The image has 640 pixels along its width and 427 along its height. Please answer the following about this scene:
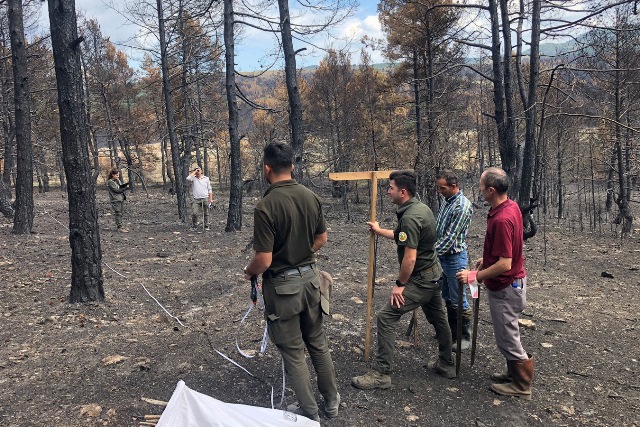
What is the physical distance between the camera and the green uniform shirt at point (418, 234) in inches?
149

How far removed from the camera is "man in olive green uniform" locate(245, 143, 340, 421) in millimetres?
3182

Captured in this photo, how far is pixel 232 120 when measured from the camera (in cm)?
1297

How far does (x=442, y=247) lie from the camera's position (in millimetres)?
4645

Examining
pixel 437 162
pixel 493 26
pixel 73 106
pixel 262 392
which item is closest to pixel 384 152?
pixel 437 162

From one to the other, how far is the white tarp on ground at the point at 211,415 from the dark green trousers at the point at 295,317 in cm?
44

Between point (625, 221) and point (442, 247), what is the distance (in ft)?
43.7

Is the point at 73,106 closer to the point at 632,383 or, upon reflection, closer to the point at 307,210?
the point at 307,210

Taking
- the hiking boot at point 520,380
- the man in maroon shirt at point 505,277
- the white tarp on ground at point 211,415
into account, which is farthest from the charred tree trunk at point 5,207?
the hiking boot at point 520,380

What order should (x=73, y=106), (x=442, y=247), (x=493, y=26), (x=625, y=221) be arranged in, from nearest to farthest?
(x=442, y=247), (x=73, y=106), (x=493, y=26), (x=625, y=221)

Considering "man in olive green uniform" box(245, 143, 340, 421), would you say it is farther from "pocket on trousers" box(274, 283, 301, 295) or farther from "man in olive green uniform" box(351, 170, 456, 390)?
"man in olive green uniform" box(351, 170, 456, 390)


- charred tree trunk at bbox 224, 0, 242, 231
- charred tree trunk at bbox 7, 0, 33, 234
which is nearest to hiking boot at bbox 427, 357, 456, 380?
charred tree trunk at bbox 224, 0, 242, 231

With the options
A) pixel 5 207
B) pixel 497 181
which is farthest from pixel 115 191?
pixel 497 181

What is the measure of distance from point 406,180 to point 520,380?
2.08 m

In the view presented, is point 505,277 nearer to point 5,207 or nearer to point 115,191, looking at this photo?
point 115,191
